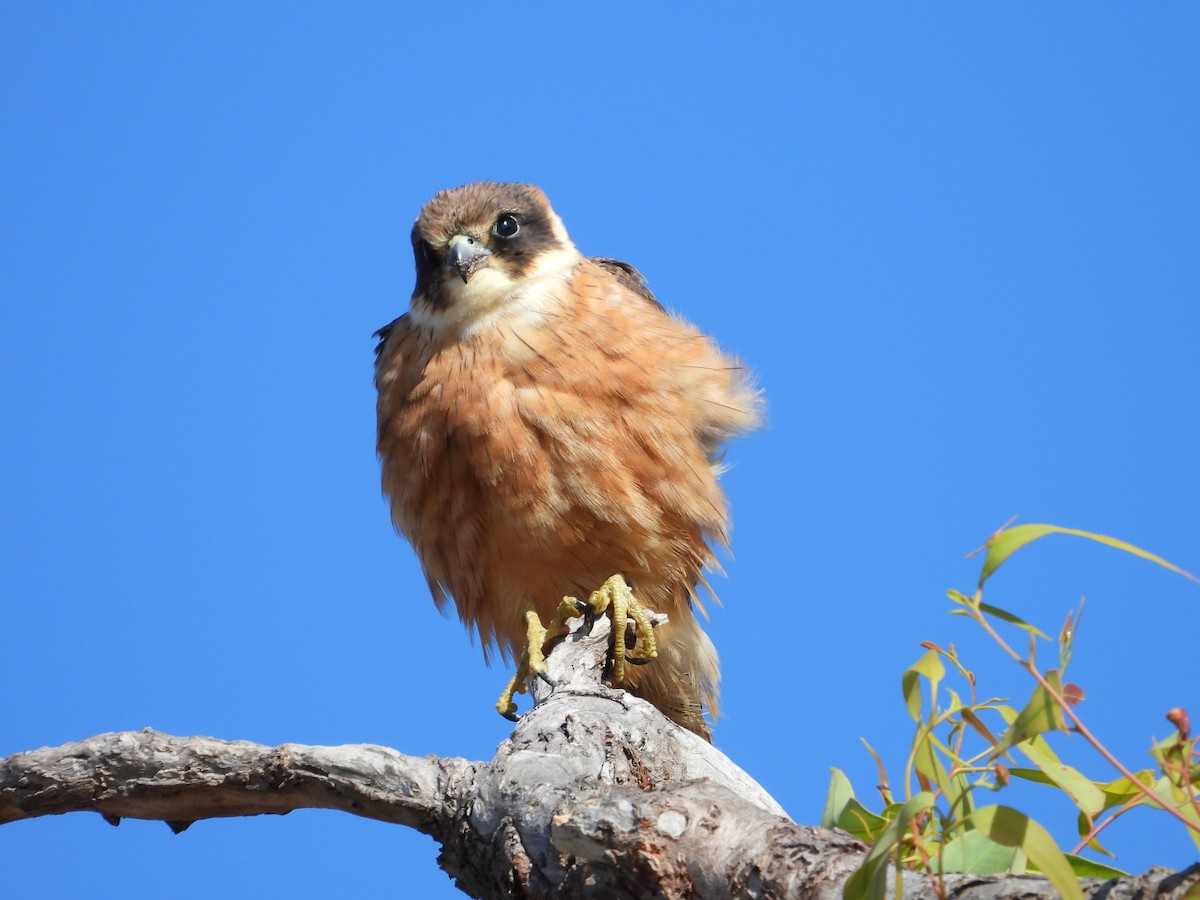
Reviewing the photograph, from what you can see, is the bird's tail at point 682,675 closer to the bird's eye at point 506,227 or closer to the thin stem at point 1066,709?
the bird's eye at point 506,227

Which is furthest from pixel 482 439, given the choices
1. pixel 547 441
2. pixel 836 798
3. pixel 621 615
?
pixel 836 798

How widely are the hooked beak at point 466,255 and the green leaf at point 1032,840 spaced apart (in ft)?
8.08

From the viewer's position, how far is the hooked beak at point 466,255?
3.38 meters

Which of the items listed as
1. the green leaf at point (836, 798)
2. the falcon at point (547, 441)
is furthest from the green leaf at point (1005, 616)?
the falcon at point (547, 441)

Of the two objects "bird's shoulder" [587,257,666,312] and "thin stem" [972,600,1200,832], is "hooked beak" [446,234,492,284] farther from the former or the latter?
"thin stem" [972,600,1200,832]

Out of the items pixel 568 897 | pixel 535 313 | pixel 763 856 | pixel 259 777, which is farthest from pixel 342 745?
pixel 535 313

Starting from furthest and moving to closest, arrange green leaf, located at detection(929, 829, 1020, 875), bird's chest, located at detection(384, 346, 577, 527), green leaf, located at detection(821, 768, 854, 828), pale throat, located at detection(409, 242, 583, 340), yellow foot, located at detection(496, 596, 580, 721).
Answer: pale throat, located at detection(409, 242, 583, 340) → bird's chest, located at detection(384, 346, 577, 527) → yellow foot, located at detection(496, 596, 580, 721) → green leaf, located at detection(821, 768, 854, 828) → green leaf, located at detection(929, 829, 1020, 875)

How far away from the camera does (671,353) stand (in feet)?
11.0

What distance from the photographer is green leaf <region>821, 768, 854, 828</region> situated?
1841mm

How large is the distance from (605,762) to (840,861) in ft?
2.77

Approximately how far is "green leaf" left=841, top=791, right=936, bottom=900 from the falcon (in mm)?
1703

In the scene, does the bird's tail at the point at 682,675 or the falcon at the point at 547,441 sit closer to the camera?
the falcon at the point at 547,441

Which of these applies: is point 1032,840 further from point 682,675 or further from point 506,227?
point 506,227

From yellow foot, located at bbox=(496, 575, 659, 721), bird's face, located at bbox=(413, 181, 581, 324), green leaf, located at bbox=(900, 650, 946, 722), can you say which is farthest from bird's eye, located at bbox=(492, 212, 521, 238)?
green leaf, located at bbox=(900, 650, 946, 722)
